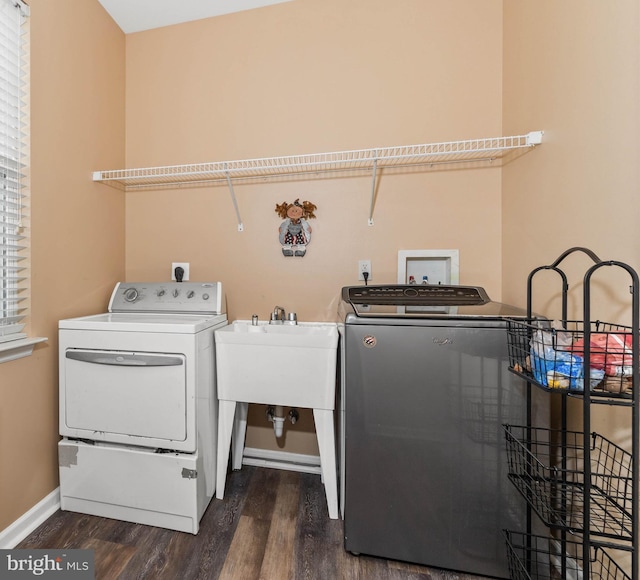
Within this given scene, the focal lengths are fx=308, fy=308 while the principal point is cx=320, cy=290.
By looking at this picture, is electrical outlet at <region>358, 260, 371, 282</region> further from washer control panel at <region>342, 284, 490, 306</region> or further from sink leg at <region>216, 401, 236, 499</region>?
sink leg at <region>216, 401, 236, 499</region>

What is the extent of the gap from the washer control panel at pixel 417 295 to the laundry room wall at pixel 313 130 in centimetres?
25

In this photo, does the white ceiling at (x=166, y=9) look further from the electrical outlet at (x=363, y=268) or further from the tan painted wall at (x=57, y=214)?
the electrical outlet at (x=363, y=268)

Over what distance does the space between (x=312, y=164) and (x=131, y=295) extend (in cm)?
133

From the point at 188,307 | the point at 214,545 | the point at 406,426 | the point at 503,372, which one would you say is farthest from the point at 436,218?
the point at 214,545

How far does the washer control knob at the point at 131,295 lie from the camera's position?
5.98ft

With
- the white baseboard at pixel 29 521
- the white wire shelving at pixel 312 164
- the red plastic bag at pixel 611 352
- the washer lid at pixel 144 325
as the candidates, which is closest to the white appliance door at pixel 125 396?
the washer lid at pixel 144 325

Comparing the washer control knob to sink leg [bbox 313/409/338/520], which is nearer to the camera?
sink leg [bbox 313/409/338/520]

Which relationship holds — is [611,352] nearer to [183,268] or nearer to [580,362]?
[580,362]

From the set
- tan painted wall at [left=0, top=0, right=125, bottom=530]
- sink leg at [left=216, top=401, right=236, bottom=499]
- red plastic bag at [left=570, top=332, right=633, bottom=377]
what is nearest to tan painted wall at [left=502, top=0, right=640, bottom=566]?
red plastic bag at [left=570, top=332, right=633, bottom=377]

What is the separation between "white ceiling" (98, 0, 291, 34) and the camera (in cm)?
186

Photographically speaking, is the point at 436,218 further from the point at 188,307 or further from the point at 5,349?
the point at 5,349

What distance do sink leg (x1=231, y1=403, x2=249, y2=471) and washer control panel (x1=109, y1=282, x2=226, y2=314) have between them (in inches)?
24.4

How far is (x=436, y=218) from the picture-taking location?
5.78 feet

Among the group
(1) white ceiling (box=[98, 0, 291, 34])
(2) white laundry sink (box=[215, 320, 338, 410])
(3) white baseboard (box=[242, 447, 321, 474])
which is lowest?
(3) white baseboard (box=[242, 447, 321, 474])
